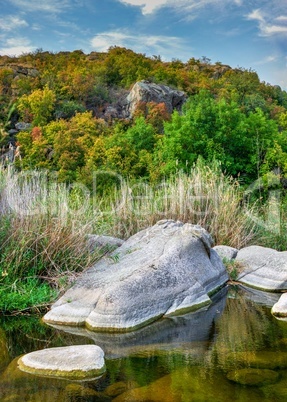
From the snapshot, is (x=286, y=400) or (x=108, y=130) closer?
(x=286, y=400)

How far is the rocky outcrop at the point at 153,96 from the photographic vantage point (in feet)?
125

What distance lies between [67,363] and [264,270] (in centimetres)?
450

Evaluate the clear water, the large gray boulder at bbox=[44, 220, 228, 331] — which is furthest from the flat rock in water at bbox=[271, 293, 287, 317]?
the large gray boulder at bbox=[44, 220, 228, 331]

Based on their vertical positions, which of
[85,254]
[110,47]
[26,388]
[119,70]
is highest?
[110,47]

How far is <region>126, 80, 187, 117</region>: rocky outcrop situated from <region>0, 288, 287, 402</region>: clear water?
32220 mm

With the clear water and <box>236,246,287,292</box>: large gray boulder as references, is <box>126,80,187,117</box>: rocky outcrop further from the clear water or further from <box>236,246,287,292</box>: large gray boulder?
the clear water

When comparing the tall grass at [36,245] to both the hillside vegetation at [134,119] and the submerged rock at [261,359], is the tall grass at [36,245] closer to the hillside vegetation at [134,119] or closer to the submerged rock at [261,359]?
the hillside vegetation at [134,119]

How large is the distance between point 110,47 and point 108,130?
70.7 feet

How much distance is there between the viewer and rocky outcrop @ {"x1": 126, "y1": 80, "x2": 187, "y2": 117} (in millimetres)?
38000

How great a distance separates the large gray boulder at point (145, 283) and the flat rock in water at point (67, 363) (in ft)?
3.83

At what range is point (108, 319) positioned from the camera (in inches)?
234

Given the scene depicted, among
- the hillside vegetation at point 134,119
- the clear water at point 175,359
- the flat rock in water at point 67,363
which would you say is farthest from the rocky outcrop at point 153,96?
the flat rock in water at point 67,363

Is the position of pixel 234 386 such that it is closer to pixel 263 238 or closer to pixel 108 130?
pixel 263 238

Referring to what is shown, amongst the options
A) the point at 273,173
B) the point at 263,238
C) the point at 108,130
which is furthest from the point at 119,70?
the point at 263,238
